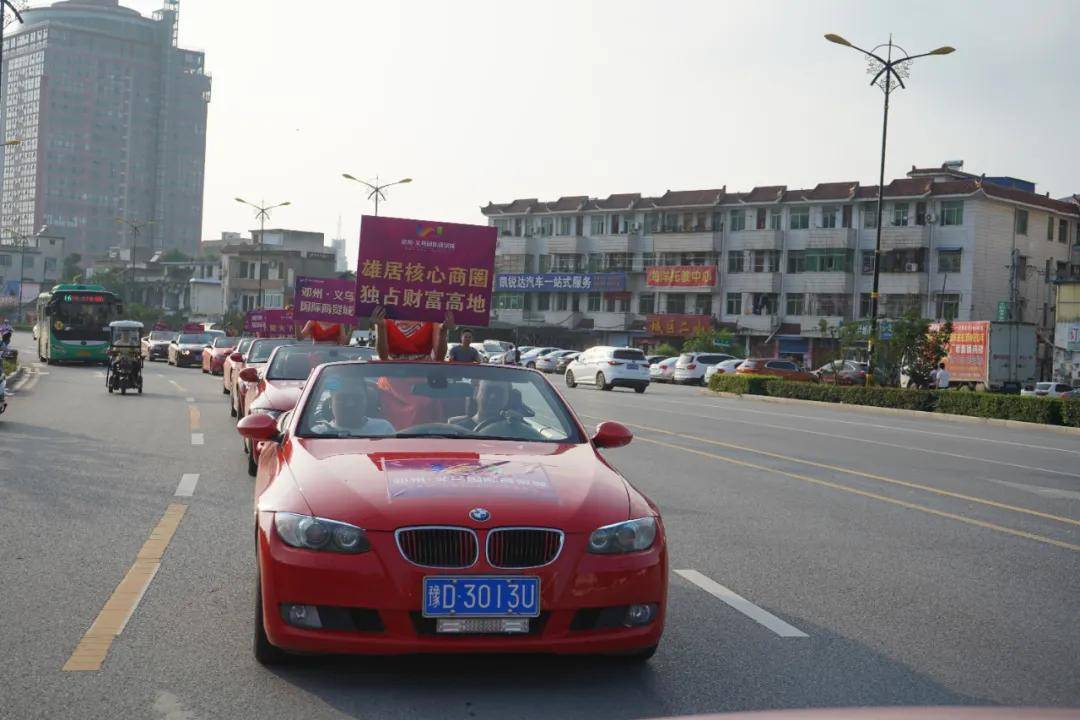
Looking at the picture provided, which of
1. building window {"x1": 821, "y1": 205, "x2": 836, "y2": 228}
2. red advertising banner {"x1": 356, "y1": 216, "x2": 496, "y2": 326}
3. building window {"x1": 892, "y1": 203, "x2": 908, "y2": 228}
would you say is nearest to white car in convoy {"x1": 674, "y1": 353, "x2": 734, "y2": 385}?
building window {"x1": 892, "y1": 203, "x2": 908, "y2": 228}

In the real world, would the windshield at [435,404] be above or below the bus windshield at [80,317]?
below

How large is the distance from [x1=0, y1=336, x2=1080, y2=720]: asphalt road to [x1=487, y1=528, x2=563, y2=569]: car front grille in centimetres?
51

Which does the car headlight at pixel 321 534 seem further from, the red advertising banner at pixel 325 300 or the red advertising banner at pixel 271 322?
the red advertising banner at pixel 271 322

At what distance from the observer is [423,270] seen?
1864 centimetres

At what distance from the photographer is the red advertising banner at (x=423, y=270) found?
727 inches

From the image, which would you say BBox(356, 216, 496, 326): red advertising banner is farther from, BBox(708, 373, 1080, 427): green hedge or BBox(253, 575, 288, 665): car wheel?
BBox(708, 373, 1080, 427): green hedge

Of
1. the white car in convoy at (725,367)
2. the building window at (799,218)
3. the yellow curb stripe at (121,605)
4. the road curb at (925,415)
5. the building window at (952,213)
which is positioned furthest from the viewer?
the building window at (799,218)

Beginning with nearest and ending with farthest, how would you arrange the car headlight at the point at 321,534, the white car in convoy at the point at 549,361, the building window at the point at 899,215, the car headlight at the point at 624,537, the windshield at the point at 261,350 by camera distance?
1. the car headlight at the point at 321,534
2. the car headlight at the point at 624,537
3. the windshield at the point at 261,350
4. the white car in convoy at the point at 549,361
5. the building window at the point at 899,215

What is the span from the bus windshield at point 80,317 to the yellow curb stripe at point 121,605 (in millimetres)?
39512

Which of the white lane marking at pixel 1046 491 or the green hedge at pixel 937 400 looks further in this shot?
the green hedge at pixel 937 400

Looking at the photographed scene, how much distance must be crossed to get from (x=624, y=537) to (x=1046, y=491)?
9.32m

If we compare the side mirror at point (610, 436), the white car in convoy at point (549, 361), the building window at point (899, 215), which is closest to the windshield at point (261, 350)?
the side mirror at point (610, 436)

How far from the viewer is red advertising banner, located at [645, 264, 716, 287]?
7912cm

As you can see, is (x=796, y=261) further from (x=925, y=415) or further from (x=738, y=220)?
(x=925, y=415)
